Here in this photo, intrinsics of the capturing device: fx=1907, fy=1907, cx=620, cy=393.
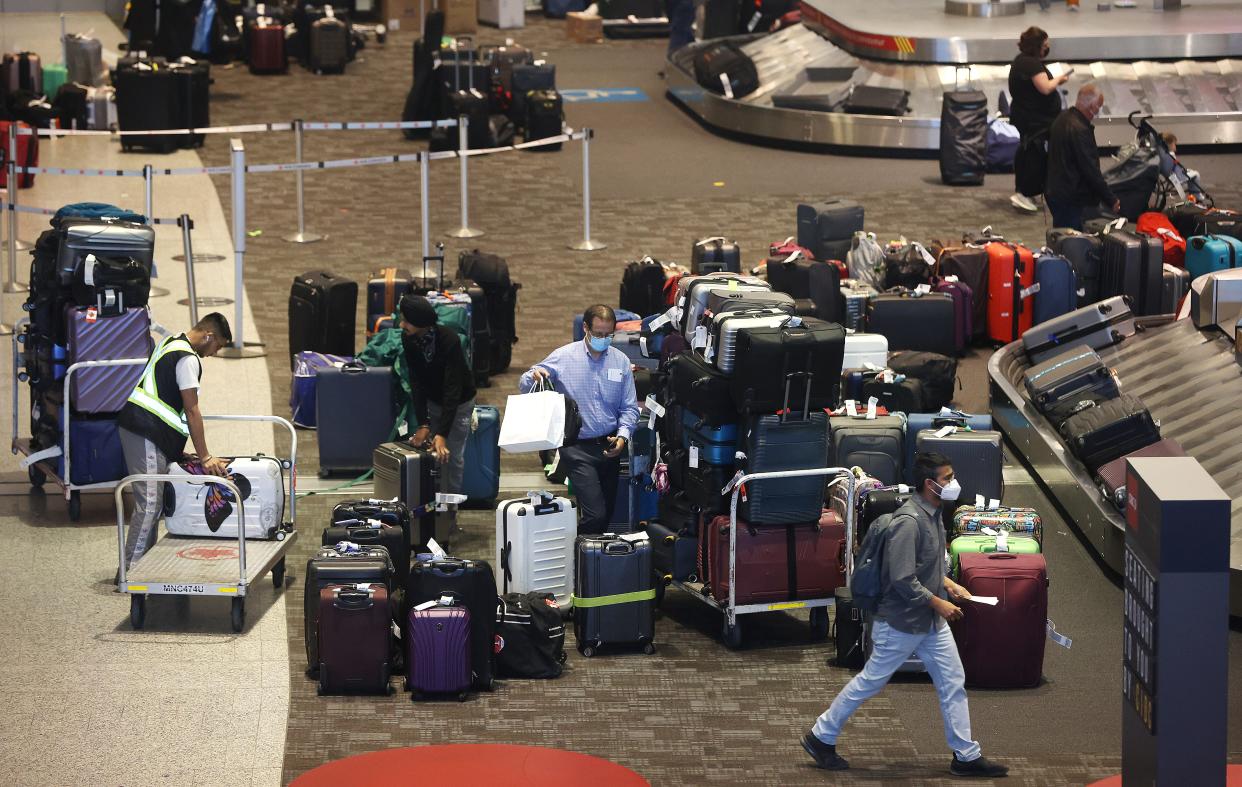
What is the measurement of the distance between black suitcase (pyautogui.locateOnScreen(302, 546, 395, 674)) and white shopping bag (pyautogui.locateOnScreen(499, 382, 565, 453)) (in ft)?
3.09

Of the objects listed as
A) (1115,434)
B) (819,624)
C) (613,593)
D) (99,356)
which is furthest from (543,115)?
(613,593)

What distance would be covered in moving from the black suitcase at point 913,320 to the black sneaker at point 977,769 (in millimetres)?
5538

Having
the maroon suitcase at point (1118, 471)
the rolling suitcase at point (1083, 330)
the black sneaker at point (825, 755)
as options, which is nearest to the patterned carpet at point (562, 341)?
the black sneaker at point (825, 755)

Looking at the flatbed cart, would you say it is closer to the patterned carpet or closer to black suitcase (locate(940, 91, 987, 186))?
the patterned carpet

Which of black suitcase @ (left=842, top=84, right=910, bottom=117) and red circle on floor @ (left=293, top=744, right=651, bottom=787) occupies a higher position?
black suitcase @ (left=842, top=84, right=910, bottom=117)

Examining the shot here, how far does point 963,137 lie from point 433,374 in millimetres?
10221

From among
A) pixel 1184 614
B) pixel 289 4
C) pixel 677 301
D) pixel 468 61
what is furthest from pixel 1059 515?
pixel 289 4

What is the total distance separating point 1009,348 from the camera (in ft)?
41.2

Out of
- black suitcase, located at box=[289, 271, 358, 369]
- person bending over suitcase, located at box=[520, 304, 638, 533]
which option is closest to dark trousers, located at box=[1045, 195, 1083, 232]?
black suitcase, located at box=[289, 271, 358, 369]

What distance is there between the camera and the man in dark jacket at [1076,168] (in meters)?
15.0

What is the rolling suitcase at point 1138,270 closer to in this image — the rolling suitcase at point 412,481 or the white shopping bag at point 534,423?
the white shopping bag at point 534,423

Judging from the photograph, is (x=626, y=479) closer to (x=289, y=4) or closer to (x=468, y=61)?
(x=468, y=61)

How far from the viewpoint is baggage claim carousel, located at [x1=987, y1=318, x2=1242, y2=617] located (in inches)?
387

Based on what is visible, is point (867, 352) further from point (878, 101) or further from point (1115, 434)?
point (878, 101)
